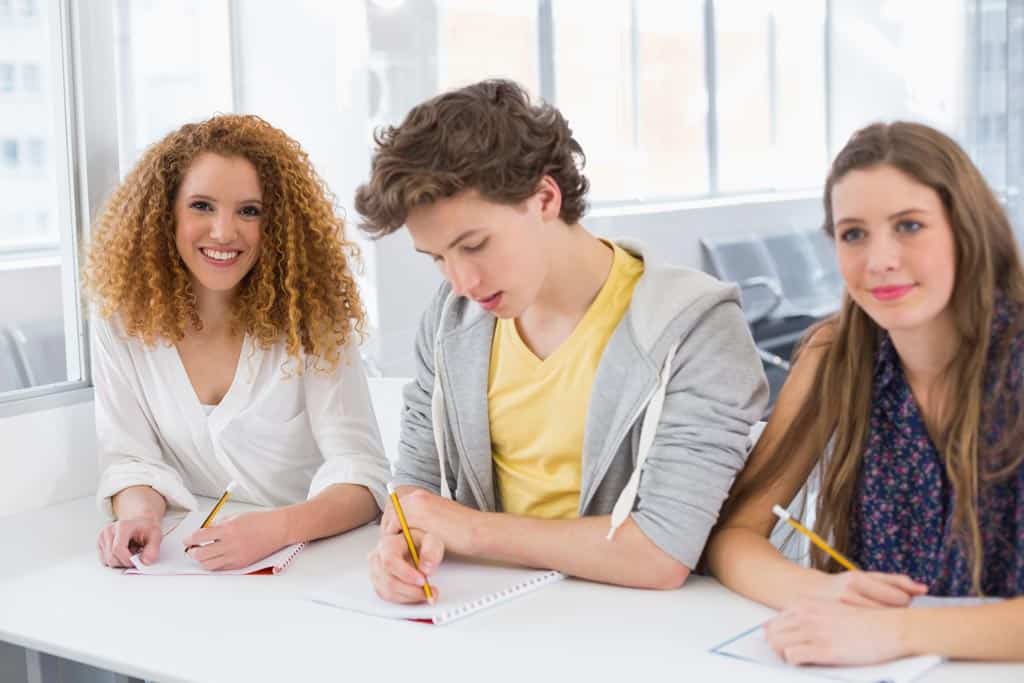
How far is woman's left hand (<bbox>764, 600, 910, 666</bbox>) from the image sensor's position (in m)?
1.34

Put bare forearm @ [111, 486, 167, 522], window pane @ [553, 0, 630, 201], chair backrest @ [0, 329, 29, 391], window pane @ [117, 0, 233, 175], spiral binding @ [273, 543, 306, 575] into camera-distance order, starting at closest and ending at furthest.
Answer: spiral binding @ [273, 543, 306, 575]
bare forearm @ [111, 486, 167, 522]
chair backrest @ [0, 329, 29, 391]
window pane @ [117, 0, 233, 175]
window pane @ [553, 0, 630, 201]

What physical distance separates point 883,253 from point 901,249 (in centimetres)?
2

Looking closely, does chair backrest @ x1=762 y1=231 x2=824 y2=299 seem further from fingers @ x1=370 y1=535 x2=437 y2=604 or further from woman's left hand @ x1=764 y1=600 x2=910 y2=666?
woman's left hand @ x1=764 y1=600 x2=910 y2=666

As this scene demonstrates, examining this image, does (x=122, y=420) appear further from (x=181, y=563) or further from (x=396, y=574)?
(x=396, y=574)

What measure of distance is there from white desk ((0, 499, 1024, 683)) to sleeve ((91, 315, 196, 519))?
37 cm

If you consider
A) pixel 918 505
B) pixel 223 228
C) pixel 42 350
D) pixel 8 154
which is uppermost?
pixel 8 154

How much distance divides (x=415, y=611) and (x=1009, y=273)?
32.6 inches

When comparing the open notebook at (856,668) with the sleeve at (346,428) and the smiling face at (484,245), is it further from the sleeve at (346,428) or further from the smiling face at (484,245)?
the sleeve at (346,428)

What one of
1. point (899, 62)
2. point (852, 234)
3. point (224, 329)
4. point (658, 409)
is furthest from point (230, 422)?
point (899, 62)

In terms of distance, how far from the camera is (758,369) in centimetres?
175

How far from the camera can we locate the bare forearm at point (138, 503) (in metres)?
2.16

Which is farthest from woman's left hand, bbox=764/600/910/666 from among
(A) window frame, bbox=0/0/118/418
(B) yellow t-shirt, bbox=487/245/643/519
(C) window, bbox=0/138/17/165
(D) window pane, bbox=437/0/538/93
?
(D) window pane, bbox=437/0/538/93

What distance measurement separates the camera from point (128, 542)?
6.45 ft

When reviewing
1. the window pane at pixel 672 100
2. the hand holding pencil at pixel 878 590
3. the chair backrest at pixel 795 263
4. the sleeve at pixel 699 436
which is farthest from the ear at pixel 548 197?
the window pane at pixel 672 100
